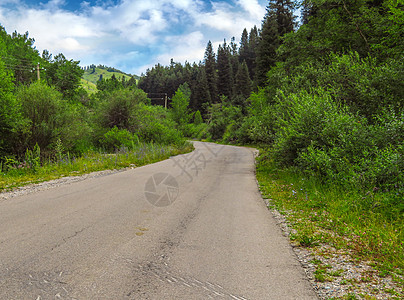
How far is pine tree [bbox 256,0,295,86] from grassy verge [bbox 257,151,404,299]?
33.4 meters

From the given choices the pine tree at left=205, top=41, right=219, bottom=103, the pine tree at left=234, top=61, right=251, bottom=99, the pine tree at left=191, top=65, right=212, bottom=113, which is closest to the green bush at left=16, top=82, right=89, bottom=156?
the pine tree at left=234, top=61, right=251, bottom=99

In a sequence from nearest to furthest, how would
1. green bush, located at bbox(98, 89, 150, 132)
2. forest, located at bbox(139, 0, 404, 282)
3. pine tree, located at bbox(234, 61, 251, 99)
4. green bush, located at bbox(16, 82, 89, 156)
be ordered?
forest, located at bbox(139, 0, 404, 282), green bush, located at bbox(16, 82, 89, 156), green bush, located at bbox(98, 89, 150, 132), pine tree, located at bbox(234, 61, 251, 99)

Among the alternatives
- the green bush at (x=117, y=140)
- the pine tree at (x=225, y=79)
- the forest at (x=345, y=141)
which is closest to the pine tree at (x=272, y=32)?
the forest at (x=345, y=141)

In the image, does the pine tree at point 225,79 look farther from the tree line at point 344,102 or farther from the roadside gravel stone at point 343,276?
the roadside gravel stone at point 343,276

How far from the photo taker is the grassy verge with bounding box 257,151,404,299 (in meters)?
3.42

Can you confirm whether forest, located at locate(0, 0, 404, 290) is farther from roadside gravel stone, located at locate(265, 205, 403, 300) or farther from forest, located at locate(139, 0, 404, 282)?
roadside gravel stone, located at locate(265, 205, 403, 300)

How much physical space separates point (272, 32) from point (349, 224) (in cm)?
3960

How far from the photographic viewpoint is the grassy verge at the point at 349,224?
3.42 m

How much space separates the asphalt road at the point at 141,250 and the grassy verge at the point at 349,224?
538mm

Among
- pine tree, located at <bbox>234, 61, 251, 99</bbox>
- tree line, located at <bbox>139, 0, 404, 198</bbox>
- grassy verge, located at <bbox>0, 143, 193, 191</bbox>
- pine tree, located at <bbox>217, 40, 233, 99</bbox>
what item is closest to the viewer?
tree line, located at <bbox>139, 0, 404, 198</bbox>

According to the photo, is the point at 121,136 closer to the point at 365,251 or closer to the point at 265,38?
the point at 365,251

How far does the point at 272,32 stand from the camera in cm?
3831

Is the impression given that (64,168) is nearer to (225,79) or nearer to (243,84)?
(243,84)

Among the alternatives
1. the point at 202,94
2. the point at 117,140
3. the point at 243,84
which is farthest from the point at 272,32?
the point at 202,94
